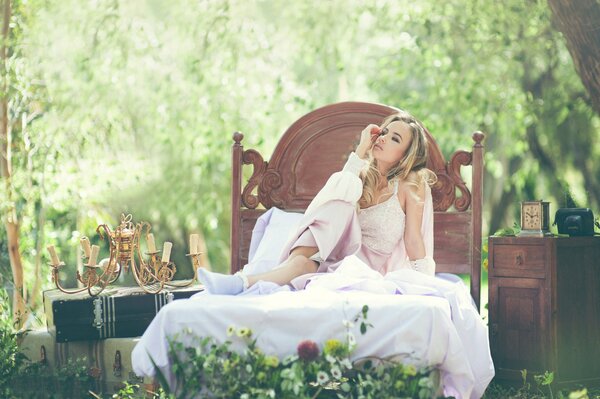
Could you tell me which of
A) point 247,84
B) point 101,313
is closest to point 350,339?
point 101,313

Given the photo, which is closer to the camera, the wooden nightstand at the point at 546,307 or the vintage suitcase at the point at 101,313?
the wooden nightstand at the point at 546,307

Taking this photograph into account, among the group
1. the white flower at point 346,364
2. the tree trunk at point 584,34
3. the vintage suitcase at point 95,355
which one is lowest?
the vintage suitcase at point 95,355

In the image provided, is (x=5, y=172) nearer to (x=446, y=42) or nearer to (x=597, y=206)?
(x=446, y=42)

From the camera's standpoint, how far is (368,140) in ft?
15.8

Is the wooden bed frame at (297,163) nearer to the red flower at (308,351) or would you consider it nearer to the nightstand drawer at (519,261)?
the nightstand drawer at (519,261)

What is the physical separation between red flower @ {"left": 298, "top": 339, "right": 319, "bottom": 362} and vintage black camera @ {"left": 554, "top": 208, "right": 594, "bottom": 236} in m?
1.85

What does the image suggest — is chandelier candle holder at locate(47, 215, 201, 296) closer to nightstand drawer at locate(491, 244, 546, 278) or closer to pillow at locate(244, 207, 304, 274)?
pillow at locate(244, 207, 304, 274)

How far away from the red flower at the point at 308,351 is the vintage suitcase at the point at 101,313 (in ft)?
4.88

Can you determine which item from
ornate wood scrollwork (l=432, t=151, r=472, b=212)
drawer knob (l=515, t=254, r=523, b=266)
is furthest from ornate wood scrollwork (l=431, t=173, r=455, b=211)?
drawer knob (l=515, t=254, r=523, b=266)

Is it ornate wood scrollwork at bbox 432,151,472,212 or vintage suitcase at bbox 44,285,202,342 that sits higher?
ornate wood scrollwork at bbox 432,151,472,212

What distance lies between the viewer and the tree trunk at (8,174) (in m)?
6.07

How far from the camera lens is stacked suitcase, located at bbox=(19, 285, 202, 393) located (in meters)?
4.55

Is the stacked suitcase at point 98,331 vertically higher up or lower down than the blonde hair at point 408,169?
lower down

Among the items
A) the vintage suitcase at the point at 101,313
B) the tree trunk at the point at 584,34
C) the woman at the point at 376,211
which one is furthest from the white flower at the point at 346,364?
the tree trunk at the point at 584,34
